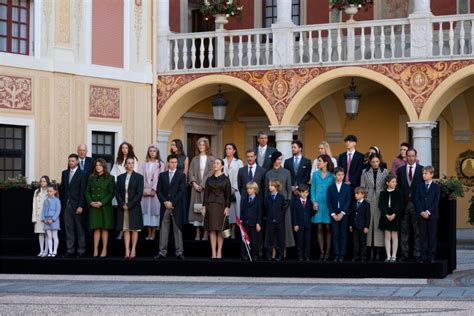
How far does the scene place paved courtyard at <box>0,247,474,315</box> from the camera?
15.0 m

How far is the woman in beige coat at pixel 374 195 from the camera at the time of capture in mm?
19453

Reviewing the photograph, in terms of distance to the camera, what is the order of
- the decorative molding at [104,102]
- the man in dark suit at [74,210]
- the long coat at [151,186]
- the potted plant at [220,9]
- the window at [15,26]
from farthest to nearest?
1. the potted plant at [220,9]
2. the decorative molding at [104,102]
3. the window at [15,26]
4. the long coat at [151,186]
5. the man in dark suit at [74,210]

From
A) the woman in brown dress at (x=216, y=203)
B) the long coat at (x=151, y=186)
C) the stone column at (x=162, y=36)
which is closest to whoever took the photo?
the woman in brown dress at (x=216, y=203)

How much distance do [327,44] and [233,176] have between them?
7789 millimetres

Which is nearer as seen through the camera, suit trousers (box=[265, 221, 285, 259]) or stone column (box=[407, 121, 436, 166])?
suit trousers (box=[265, 221, 285, 259])

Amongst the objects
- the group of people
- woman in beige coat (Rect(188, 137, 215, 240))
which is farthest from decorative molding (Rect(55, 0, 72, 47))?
woman in beige coat (Rect(188, 137, 215, 240))

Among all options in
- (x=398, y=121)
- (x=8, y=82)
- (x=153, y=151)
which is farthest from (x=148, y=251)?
(x=398, y=121)

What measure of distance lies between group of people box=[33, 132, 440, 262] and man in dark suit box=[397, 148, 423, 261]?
0.6 inches

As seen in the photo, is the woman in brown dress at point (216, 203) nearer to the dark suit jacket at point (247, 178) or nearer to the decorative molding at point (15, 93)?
the dark suit jacket at point (247, 178)

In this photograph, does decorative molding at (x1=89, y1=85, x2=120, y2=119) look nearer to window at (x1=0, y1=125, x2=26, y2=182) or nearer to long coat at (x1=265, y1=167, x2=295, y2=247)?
window at (x1=0, y1=125, x2=26, y2=182)

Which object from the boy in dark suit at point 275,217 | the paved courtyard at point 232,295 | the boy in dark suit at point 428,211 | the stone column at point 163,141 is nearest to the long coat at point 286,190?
the boy in dark suit at point 275,217

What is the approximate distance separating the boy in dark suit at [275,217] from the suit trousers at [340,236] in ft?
2.68

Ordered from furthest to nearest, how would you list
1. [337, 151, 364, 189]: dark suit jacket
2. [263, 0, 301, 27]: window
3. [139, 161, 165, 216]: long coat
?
[263, 0, 301, 27]: window, [139, 161, 165, 216]: long coat, [337, 151, 364, 189]: dark suit jacket

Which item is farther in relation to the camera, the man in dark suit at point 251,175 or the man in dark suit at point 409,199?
the man in dark suit at point 251,175
